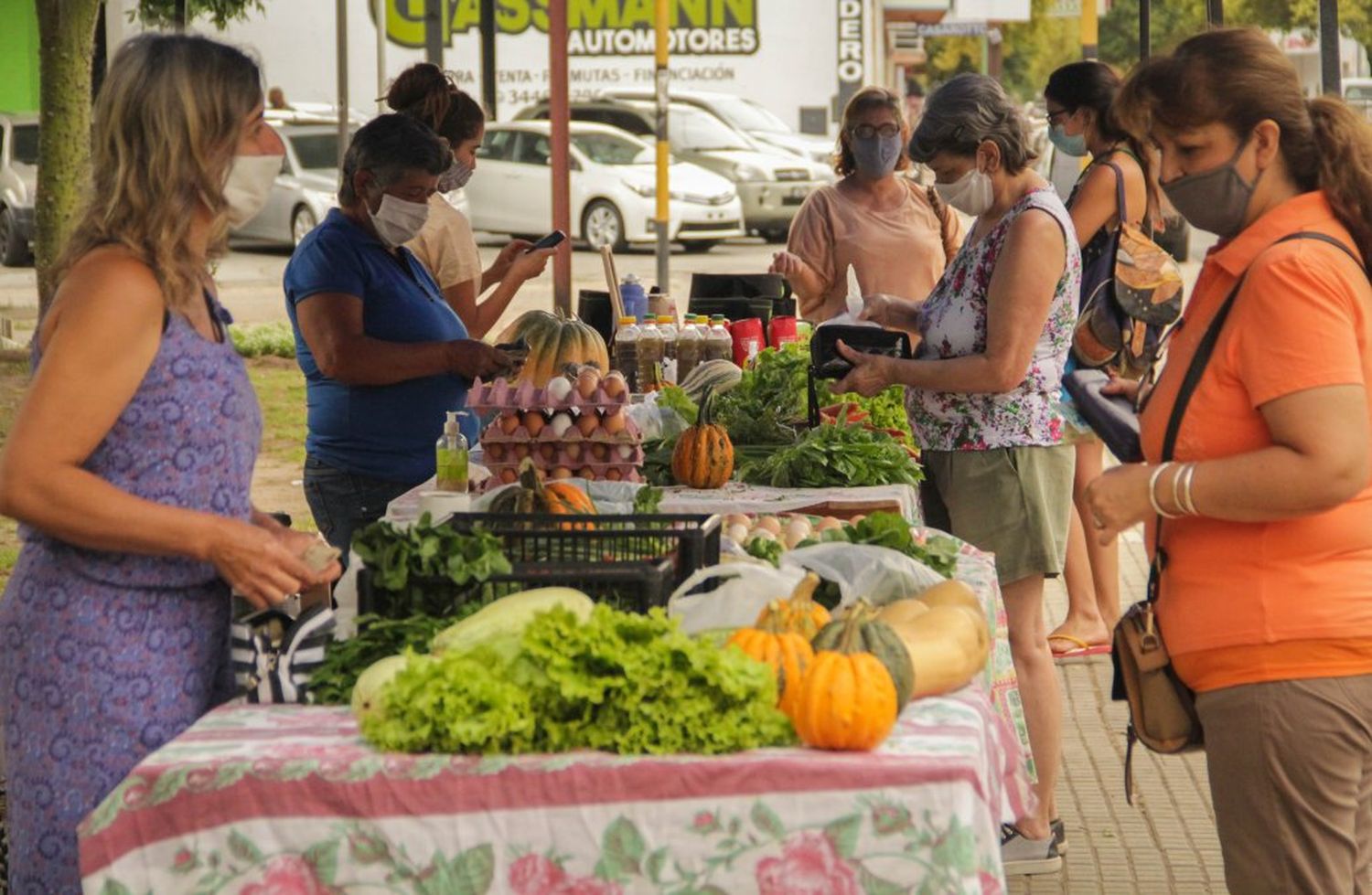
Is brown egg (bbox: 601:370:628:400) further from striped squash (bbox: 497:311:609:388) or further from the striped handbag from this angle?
the striped handbag

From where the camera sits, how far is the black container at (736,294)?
829 cm

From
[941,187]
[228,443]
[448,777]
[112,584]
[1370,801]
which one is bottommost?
[1370,801]

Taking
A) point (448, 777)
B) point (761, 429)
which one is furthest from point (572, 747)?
point (761, 429)

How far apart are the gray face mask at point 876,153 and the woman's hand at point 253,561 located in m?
4.99

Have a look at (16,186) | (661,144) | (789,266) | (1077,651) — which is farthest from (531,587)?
(16,186)

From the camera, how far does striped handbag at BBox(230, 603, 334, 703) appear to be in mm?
3100

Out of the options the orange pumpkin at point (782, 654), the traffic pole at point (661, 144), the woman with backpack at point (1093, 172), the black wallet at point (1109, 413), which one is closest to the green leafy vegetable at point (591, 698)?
the orange pumpkin at point (782, 654)

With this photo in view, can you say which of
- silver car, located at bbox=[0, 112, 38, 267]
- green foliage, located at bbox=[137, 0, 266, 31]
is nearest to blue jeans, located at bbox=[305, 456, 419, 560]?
green foliage, located at bbox=[137, 0, 266, 31]

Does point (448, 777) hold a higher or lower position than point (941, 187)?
lower

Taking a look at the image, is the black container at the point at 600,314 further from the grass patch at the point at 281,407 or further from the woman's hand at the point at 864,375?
the grass patch at the point at 281,407

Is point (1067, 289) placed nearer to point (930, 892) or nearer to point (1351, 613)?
point (1351, 613)

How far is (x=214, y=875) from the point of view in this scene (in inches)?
111

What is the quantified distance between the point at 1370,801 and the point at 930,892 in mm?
970

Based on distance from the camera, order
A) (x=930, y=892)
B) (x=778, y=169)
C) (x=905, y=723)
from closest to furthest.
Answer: (x=930, y=892) → (x=905, y=723) → (x=778, y=169)
